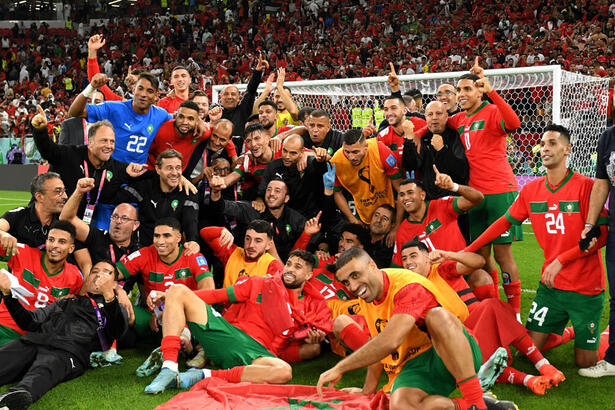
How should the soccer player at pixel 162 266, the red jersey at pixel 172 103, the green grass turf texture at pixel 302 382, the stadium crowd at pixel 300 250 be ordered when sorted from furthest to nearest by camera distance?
the red jersey at pixel 172 103
the soccer player at pixel 162 266
the green grass turf texture at pixel 302 382
the stadium crowd at pixel 300 250

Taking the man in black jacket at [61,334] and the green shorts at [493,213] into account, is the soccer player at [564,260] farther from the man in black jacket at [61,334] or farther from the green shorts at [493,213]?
the man in black jacket at [61,334]

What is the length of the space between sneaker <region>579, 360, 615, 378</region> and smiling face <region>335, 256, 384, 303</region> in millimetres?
2139

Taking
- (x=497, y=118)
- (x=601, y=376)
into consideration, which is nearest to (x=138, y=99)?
(x=497, y=118)

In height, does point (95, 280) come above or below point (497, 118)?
below

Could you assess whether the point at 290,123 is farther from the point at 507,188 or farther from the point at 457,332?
the point at 457,332

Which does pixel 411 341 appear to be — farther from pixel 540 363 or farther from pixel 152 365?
pixel 152 365

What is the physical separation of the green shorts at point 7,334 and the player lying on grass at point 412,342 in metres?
2.76

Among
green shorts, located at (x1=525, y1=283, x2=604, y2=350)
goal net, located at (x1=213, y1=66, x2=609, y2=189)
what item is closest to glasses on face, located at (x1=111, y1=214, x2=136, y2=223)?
green shorts, located at (x1=525, y1=283, x2=604, y2=350)

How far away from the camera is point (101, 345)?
5266mm

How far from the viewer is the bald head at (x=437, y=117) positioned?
651cm

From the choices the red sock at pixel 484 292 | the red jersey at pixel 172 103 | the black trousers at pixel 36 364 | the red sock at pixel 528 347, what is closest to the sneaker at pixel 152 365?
the black trousers at pixel 36 364

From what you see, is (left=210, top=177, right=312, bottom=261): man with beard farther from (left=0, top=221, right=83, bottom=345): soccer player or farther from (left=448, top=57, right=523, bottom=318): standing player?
(left=448, top=57, right=523, bottom=318): standing player

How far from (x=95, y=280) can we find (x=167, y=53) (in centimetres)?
2527

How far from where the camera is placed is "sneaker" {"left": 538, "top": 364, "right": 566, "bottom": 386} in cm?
467
